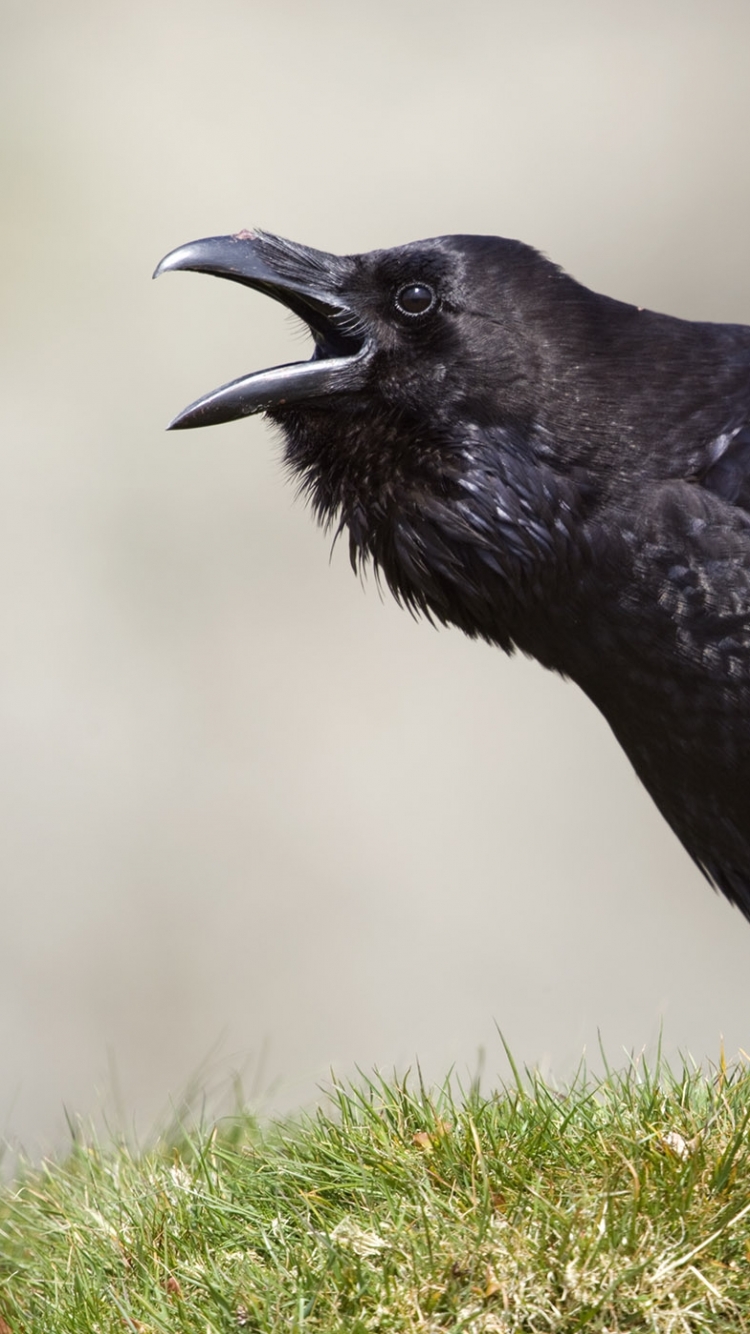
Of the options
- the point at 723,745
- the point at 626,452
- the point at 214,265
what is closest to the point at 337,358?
the point at 214,265

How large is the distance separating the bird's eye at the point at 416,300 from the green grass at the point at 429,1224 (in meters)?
1.72

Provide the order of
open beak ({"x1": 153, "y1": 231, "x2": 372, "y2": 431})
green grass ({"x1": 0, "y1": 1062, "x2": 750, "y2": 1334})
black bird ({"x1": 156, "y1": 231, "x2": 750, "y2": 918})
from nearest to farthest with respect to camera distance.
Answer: green grass ({"x1": 0, "y1": 1062, "x2": 750, "y2": 1334}), black bird ({"x1": 156, "y1": 231, "x2": 750, "y2": 918}), open beak ({"x1": 153, "y1": 231, "x2": 372, "y2": 431})

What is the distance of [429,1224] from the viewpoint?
8.78 feet

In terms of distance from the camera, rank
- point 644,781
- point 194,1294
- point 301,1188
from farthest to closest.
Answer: point 644,781 → point 301,1188 → point 194,1294

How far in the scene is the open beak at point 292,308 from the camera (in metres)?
3.67

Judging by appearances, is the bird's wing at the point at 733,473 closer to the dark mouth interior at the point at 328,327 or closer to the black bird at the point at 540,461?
the black bird at the point at 540,461

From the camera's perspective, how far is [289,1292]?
2.63 metres

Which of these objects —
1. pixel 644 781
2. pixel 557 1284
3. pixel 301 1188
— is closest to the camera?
pixel 557 1284

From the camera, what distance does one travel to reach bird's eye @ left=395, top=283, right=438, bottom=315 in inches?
145

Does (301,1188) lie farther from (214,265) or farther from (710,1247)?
(214,265)

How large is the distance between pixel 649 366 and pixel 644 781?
1.04m

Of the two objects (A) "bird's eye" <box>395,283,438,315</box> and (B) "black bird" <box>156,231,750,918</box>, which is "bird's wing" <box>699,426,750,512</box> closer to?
(B) "black bird" <box>156,231,750,918</box>

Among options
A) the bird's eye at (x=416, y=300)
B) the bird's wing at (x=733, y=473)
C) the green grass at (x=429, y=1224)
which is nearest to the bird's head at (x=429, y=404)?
the bird's eye at (x=416, y=300)

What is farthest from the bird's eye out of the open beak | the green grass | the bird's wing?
the green grass
